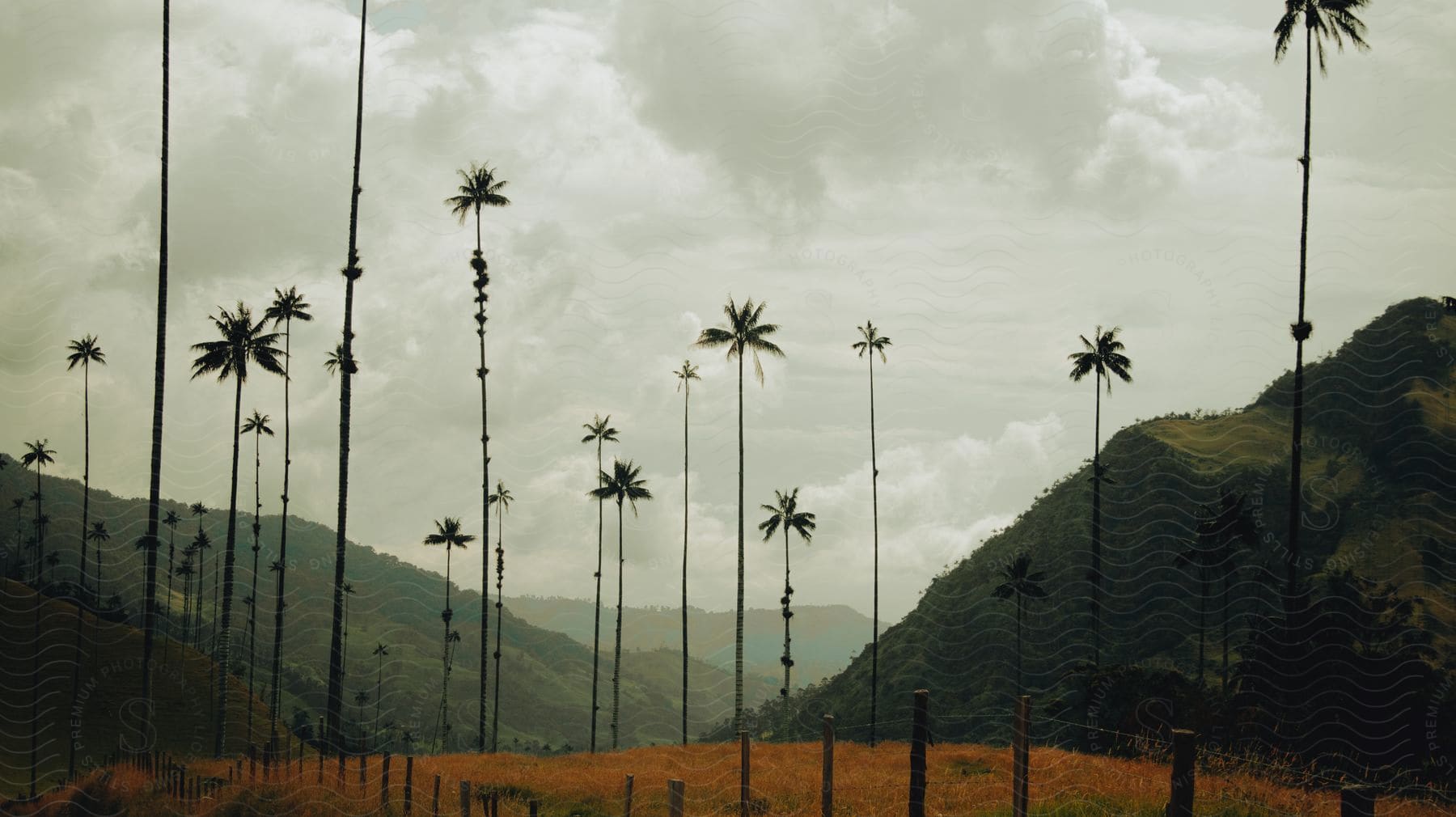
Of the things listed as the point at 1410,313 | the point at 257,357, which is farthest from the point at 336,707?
the point at 1410,313

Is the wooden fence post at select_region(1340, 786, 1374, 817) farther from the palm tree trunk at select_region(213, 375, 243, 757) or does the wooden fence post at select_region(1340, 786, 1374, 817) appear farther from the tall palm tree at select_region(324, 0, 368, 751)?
the palm tree trunk at select_region(213, 375, 243, 757)

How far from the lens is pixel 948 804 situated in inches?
693

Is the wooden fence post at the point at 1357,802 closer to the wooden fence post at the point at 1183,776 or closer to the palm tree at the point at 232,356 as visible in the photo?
the wooden fence post at the point at 1183,776

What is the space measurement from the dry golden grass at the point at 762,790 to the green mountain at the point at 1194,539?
3866cm

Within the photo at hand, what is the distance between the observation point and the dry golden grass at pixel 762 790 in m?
15.0

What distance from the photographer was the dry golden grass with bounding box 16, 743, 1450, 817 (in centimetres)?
1499

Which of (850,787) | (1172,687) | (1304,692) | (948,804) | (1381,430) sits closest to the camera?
(948,804)

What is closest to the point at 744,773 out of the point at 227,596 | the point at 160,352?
the point at 160,352

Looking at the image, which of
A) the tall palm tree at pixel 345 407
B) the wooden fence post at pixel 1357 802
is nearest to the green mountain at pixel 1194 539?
the tall palm tree at pixel 345 407

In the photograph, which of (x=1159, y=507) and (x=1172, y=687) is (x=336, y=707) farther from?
(x=1159, y=507)

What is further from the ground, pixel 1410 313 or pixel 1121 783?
pixel 1410 313

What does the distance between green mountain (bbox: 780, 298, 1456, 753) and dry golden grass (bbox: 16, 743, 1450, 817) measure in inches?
1522

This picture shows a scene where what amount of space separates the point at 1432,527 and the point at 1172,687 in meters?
64.8

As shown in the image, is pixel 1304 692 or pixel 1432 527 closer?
pixel 1304 692
